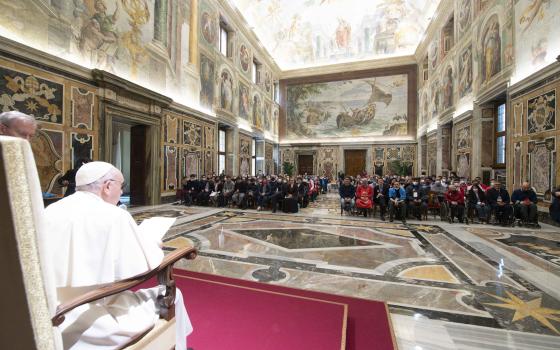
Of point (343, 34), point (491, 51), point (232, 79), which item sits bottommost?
point (491, 51)

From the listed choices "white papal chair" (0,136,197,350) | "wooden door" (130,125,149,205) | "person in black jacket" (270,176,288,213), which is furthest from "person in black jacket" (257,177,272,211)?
"white papal chair" (0,136,197,350)

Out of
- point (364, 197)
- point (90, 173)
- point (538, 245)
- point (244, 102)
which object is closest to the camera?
point (90, 173)

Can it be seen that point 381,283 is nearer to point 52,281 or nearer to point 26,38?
point 52,281

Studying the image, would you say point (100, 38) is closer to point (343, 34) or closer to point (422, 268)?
point (422, 268)

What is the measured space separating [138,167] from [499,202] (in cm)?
1173

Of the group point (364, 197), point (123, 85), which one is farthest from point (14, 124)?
point (364, 197)

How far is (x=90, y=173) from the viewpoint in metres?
1.40

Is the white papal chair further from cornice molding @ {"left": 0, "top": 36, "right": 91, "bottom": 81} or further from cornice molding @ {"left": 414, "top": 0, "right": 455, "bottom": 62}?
cornice molding @ {"left": 414, "top": 0, "right": 455, "bottom": 62}

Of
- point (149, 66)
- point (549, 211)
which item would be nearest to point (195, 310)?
point (549, 211)

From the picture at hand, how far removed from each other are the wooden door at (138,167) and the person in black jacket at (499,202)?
36.7ft

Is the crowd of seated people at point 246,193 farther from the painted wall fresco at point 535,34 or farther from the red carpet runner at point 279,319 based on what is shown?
the painted wall fresco at point 535,34

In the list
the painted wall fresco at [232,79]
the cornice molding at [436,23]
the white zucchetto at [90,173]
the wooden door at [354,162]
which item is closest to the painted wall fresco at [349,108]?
the wooden door at [354,162]

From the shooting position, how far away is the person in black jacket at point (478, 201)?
6.90 meters

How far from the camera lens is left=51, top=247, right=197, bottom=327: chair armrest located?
90 centimetres
